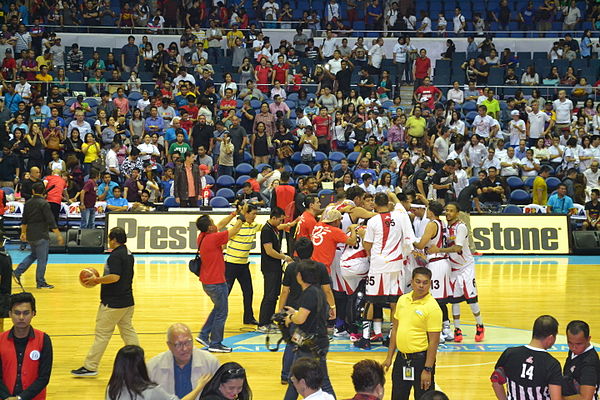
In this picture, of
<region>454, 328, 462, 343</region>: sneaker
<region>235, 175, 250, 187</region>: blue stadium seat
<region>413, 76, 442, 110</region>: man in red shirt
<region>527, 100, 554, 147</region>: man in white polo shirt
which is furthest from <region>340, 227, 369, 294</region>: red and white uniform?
<region>413, 76, 442, 110</region>: man in red shirt

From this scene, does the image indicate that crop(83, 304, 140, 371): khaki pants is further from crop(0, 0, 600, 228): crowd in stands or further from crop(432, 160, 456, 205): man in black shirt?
crop(432, 160, 456, 205): man in black shirt

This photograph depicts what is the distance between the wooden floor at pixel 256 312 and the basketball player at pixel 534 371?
3043mm

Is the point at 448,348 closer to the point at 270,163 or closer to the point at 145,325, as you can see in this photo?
the point at 145,325

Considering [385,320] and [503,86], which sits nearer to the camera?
[385,320]

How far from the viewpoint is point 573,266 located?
62.0ft

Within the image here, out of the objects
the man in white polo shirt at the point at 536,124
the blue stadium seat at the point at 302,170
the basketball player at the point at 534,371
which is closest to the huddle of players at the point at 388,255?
the basketball player at the point at 534,371

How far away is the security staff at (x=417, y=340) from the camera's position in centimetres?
800

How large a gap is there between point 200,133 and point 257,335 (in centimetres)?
1089

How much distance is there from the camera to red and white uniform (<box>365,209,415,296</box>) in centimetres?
1130

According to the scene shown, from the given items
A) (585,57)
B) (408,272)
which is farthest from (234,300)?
(585,57)

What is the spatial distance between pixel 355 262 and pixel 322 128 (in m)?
12.3

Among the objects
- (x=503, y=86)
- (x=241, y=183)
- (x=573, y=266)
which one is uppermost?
(x=503, y=86)

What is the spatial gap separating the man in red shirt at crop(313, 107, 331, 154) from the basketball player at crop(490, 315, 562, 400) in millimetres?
17390

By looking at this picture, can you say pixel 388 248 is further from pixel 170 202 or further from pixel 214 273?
pixel 170 202
